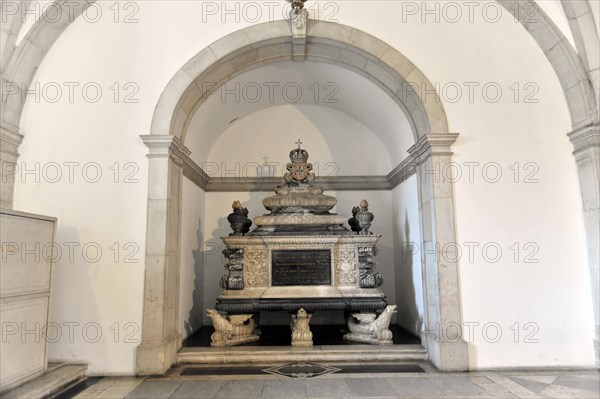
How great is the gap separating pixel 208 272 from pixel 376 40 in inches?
165

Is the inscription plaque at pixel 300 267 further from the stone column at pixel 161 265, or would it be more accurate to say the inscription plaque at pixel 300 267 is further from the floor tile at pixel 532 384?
the floor tile at pixel 532 384

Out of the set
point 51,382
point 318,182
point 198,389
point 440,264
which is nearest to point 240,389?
point 198,389

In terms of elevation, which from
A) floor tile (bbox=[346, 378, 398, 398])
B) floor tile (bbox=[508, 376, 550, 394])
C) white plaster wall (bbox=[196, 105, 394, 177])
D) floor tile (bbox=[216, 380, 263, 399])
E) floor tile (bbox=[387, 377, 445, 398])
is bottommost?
floor tile (bbox=[508, 376, 550, 394])

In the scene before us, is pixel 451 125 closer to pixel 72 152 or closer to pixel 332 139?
pixel 332 139

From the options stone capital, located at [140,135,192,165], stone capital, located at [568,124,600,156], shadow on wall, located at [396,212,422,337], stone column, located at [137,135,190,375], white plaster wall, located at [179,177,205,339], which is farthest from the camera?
shadow on wall, located at [396,212,422,337]

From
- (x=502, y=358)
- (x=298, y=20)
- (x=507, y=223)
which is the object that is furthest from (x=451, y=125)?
(x=502, y=358)

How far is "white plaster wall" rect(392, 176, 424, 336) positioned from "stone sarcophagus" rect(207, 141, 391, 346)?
55cm

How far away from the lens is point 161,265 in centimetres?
417

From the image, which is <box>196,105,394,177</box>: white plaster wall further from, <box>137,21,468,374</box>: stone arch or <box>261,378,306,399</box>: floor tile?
<box>261,378,306,399</box>: floor tile

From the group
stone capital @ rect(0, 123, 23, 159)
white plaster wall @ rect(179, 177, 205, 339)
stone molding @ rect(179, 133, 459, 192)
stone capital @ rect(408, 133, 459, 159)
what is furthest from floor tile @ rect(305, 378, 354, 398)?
stone capital @ rect(0, 123, 23, 159)

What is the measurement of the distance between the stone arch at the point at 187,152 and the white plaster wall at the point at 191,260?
0.46 meters

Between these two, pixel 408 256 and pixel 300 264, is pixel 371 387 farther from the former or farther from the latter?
pixel 408 256

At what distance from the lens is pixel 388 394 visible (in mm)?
3354

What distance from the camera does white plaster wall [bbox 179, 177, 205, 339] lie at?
5.02 m
